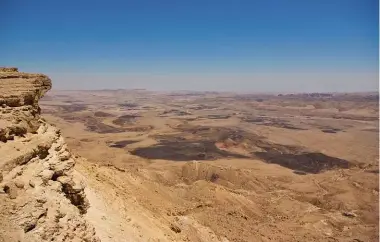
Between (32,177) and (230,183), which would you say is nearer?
(32,177)

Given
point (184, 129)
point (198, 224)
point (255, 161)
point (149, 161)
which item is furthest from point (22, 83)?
point (184, 129)

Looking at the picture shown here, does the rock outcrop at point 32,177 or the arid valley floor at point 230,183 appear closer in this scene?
the rock outcrop at point 32,177

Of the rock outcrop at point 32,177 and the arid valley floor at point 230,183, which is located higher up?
the rock outcrop at point 32,177

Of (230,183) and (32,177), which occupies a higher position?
(32,177)

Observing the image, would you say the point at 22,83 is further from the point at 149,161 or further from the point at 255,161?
the point at 255,161
